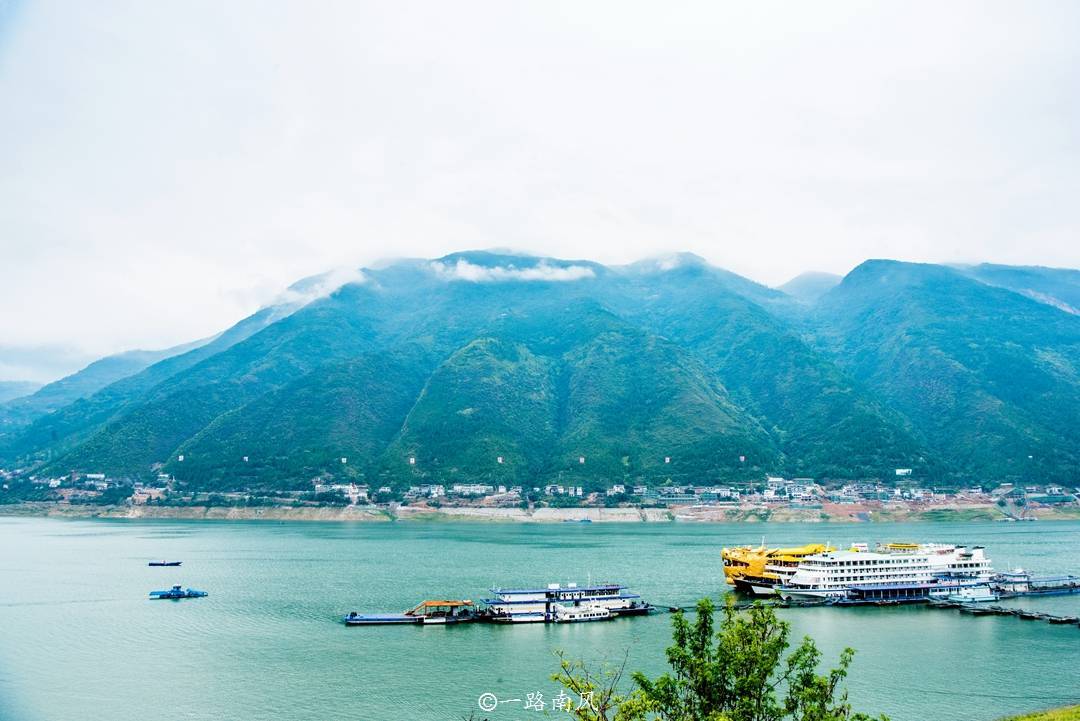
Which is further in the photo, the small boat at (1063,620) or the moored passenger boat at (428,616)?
the moored passenger boat at (428,616)

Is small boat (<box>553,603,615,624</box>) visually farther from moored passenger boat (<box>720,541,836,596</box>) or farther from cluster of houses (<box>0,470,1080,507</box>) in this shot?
cluster of houses (<box>0,470,1080,507</box>)

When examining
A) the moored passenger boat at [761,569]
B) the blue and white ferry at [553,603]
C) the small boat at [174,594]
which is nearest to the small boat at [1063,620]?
the moored passenger boat at [761,569]

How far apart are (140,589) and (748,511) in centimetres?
13336

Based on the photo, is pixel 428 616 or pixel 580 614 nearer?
pixel 428 616

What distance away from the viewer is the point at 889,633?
6312 cm

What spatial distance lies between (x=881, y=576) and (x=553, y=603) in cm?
3325

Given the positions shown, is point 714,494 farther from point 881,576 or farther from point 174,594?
point 174,594

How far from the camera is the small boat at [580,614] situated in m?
68.2

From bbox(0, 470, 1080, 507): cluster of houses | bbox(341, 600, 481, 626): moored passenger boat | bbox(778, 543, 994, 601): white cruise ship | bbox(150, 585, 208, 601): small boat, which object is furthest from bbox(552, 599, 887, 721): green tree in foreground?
bbox(0, 470, 1080, 507): cluster of houses

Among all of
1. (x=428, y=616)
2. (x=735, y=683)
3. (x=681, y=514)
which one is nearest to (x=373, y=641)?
(x=428, y=616)

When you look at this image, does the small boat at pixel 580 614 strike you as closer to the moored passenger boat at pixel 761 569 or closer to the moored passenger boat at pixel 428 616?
the moored passenger boat at pixel 428 616

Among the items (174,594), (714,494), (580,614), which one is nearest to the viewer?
(580,614)

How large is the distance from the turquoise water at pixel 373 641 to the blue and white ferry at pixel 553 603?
79.7 inches

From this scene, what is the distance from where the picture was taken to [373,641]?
196ft
